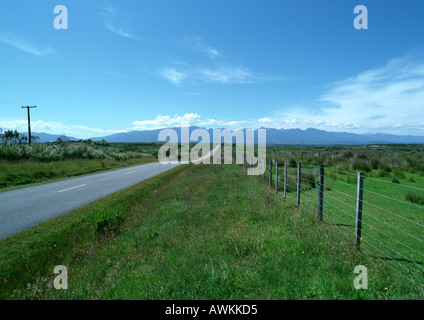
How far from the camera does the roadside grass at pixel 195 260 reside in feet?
11.0

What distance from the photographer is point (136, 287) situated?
3.47 meters

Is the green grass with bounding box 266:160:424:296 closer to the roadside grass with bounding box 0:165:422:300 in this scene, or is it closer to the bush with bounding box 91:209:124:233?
the roadside grass with bounding box 0:165:422:300

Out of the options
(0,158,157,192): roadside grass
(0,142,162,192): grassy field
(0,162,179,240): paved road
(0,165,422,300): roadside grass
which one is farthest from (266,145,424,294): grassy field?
(0,158,157,192): roadside grass

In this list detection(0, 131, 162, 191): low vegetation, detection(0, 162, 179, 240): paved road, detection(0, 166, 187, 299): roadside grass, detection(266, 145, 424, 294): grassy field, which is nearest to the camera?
detection(0, 166, 187, 299): roadside grass

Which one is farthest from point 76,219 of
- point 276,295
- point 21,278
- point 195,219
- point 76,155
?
point 76,155

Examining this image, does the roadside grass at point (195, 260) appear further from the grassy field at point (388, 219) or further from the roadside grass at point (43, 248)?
the grassy field at point (388, 219)

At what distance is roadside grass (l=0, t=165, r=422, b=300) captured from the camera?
335 cm

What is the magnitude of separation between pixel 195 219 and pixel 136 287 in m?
A: 3.39

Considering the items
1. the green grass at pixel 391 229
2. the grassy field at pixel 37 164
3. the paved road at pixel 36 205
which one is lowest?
the green grass at pixel 391 229

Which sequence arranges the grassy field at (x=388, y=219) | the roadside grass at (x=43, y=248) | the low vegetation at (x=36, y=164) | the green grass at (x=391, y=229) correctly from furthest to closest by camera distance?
1. the low vegetation at (x=36, y=164)
2. the grassy field at (x=388, y=219)
3. the green grass at (x=391, y=229)
4. the roadside grass at (x=43, y=248)

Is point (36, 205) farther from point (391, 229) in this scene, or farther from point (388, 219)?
point (388, 219)

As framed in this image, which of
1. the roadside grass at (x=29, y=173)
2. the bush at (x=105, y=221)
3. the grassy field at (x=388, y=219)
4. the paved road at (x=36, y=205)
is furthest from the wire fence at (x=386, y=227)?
the roadside grass at (x=29, y=173)

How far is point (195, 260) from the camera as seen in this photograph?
4227 mm
